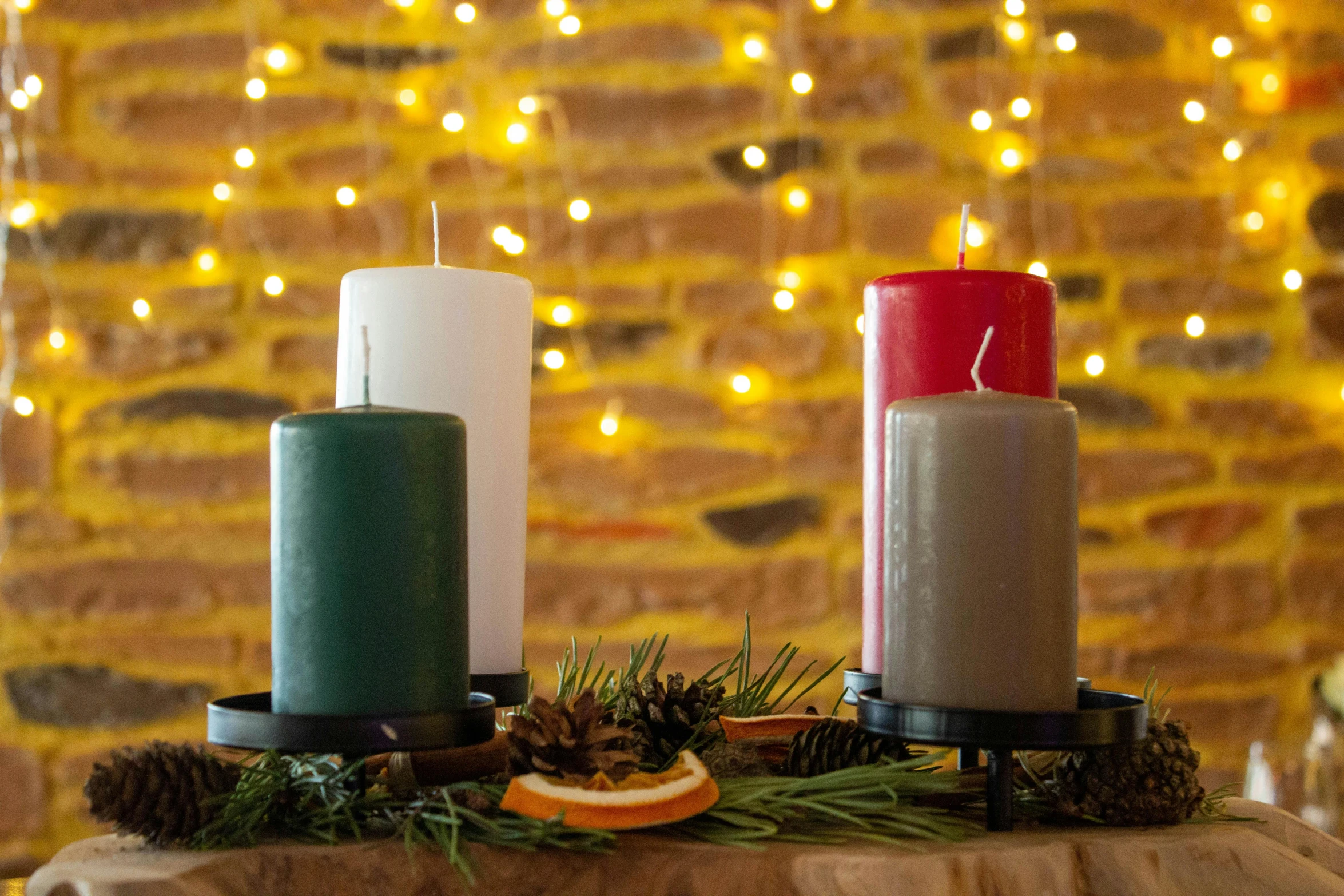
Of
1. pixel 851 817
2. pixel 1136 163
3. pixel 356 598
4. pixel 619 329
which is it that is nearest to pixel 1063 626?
pixel 851 817

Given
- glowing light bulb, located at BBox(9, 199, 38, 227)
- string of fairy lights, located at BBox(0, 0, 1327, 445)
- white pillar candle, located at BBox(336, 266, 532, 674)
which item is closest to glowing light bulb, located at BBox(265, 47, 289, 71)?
string of fairy lights, located at BBox(0, 0, 1327, 445)

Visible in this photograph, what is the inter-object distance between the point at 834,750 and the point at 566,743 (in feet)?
0.50

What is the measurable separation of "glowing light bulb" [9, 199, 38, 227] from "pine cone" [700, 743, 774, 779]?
159cm

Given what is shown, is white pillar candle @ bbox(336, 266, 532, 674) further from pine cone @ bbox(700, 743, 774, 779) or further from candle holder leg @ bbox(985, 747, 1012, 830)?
candle holder leg @ bbox(985, 747, 1012, 830)

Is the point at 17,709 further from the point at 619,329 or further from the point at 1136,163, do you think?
the point at 1136,163

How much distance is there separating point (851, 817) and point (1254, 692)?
1435mm

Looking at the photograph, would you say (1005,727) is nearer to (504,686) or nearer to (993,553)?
(993,553)

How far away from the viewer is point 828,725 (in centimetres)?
69

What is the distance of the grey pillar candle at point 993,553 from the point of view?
23.2 inches

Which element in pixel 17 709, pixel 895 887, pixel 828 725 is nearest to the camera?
pixel 895 887

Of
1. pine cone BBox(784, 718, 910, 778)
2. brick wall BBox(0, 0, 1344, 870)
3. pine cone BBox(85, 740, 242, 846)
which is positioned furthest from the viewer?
brick wall BBox(0, 0, 1344, 870)

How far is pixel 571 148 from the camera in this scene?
1.87m

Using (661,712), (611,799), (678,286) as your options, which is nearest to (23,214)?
(678,286)

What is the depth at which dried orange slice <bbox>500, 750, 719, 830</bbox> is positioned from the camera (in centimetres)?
58
